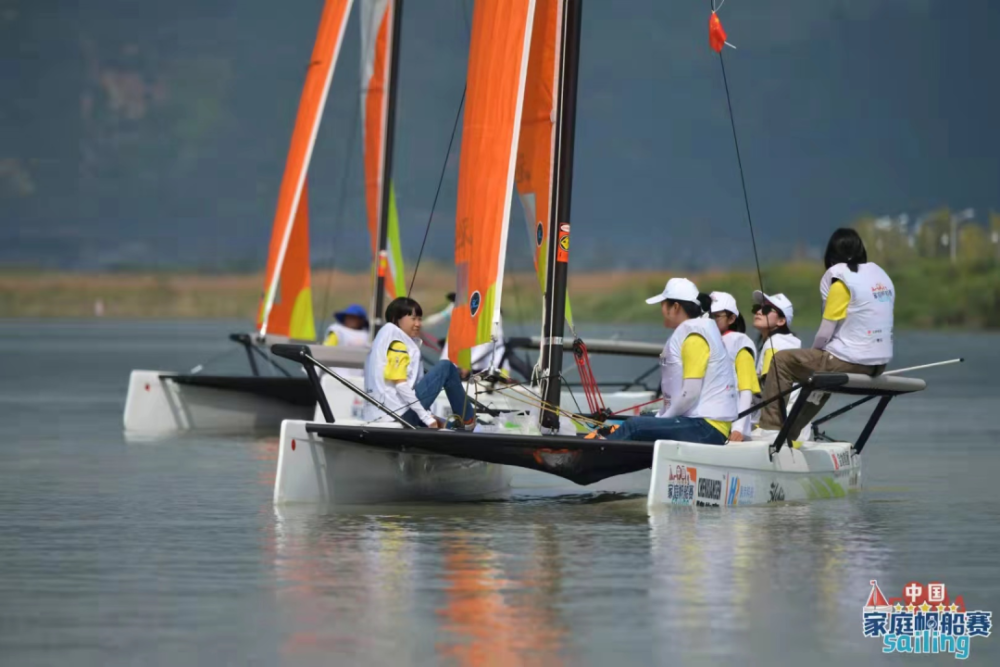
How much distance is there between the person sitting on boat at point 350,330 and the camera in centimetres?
1975

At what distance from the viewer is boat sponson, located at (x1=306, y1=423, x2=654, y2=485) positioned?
426 inches

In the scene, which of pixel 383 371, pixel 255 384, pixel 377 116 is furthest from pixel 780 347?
pixel 377 116

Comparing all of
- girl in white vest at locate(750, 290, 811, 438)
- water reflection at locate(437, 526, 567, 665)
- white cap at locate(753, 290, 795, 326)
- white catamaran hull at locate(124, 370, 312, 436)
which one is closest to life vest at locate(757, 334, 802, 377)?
girl in white vest at locate(750, 290, 811, 438)

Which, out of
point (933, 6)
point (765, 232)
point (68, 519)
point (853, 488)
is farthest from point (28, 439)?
point (933, 6)

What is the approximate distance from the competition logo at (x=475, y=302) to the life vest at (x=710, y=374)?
4.68 feet

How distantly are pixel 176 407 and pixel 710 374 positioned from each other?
9957 mm

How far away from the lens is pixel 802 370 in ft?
38.8

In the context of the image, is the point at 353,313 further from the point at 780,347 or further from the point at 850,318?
the point at 850,318

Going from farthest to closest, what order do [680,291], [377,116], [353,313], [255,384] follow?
[377,116] < [353,313] < [255,384] < [680,291]

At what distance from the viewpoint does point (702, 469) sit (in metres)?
11.1

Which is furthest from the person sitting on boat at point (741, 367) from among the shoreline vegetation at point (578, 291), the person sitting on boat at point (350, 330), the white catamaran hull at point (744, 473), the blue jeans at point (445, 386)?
the shoreline vegetation at point (578, 291)

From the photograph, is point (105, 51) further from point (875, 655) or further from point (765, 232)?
point (875, 655)

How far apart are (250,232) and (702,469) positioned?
154972mm

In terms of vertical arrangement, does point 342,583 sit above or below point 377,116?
below
